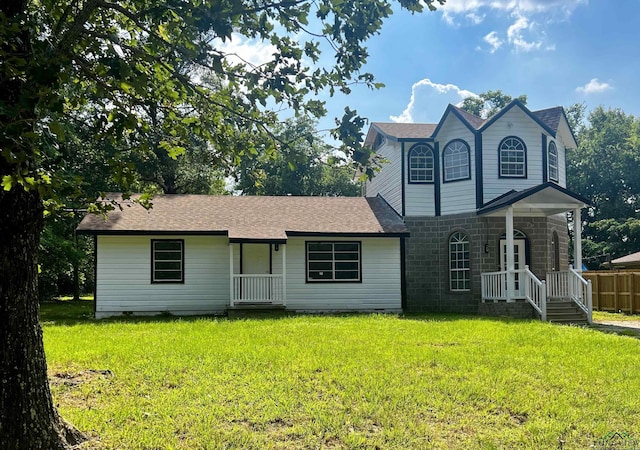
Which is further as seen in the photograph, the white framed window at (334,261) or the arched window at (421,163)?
the arched window at (421,163)

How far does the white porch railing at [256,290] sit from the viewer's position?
15.8m

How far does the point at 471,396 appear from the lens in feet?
20.6

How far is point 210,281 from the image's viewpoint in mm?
16547

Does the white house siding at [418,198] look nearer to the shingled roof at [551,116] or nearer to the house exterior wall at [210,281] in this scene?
the house exterior wall at [210,281]

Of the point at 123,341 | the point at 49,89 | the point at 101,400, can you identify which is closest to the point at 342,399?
the point at 101,400

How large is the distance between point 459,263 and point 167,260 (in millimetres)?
9811

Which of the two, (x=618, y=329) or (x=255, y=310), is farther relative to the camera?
(x=255, y=310)

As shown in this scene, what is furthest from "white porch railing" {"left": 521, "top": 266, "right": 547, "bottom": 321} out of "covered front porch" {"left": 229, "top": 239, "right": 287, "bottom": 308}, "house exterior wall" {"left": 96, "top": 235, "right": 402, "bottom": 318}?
"covered front porch" {"left": 229, "top": 239, "right": 287, "bottom": 308}

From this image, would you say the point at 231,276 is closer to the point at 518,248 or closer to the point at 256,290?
the point at 256,290

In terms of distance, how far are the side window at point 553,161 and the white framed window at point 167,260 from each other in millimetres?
13008

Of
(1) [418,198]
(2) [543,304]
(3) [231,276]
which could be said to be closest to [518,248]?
(2) [543,304]

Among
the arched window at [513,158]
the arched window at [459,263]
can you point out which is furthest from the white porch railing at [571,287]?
the arched window at [513,158]

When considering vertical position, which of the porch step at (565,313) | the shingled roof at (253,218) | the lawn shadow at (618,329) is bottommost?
the lawn shadow at (618,329)

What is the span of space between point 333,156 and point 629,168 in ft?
144
